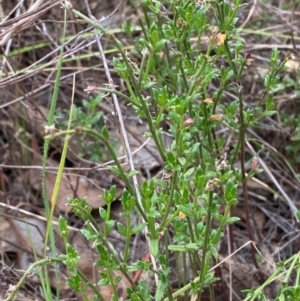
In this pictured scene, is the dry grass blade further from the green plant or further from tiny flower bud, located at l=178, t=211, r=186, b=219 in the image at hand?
tiny flower bud, located at l=178, t=211, r=186, b=219

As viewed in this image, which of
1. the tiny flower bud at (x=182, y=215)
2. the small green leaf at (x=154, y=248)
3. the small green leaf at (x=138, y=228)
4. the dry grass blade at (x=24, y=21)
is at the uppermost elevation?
the dry grass blade at (x=24, y=21)

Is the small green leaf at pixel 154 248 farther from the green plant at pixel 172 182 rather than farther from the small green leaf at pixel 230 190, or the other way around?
the small green leaf at pixel 230 190

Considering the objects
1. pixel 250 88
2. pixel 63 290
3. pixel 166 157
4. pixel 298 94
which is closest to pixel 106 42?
pixel 250 88

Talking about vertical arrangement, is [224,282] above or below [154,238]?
below

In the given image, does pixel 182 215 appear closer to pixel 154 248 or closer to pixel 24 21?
pixel 154 248

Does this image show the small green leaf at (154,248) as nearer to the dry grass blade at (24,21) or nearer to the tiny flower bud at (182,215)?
the tiny flower bud at (182,215)

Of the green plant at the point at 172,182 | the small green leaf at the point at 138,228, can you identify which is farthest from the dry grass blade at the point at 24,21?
the small green leaf at the point at 138,228

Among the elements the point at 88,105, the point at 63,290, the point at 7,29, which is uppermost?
the point at 7,29

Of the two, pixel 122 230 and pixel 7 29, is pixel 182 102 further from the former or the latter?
pixel 7 29

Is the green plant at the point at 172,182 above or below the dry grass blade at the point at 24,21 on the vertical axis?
below

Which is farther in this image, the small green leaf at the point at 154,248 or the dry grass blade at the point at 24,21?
the dry grass blade at the point at 24,21

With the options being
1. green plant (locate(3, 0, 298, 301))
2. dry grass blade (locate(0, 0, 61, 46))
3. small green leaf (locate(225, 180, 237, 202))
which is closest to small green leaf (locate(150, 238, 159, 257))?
green plant (locate(3, 0, 298, 301))
